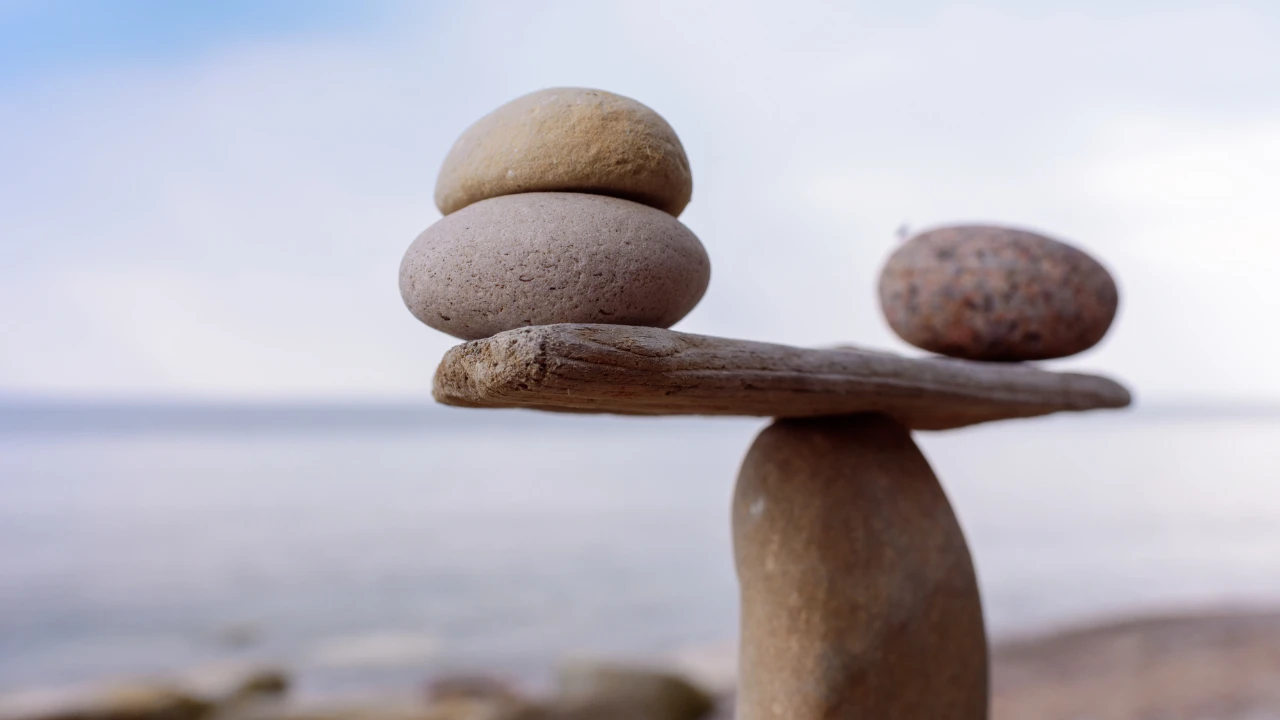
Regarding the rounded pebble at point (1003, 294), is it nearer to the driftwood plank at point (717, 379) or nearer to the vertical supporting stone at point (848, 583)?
the driftwood plank at point (717, 379)

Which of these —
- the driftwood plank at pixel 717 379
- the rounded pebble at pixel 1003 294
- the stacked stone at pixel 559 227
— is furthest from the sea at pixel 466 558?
the stacked stone at pixel 559 227

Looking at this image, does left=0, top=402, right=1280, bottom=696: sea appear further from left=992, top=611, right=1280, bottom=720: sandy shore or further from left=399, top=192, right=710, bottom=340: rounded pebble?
left=399, top=192, right=710, bottom=340: rounded pebble

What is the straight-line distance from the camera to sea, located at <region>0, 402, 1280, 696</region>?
8070 mm

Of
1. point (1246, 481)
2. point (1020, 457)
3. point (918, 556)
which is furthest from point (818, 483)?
point (1020, 457)

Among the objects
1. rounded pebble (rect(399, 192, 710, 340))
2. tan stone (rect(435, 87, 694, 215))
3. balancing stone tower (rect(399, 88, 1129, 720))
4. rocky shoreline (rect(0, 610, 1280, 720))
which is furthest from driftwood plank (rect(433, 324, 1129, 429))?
rocky shoreline (rect(0, 610, 1280, 720))

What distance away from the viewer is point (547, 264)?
6.24ft

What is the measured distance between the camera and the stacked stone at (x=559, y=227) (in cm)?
192

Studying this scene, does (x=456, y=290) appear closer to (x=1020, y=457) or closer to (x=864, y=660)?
(x=864, y=660)

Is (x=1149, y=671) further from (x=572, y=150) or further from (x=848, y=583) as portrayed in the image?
(x=572, y=150)

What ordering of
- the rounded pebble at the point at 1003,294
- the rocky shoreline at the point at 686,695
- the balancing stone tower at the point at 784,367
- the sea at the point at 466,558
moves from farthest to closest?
the sea at the point at 466,558
the rocky shoreline at the point at 686,695
the rounded pebble at the point at 1003,294
the balancing stone tower at the point at 784,367

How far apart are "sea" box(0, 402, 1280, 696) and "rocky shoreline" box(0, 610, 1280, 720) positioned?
2.02 feet

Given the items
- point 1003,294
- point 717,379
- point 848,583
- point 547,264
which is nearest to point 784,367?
point 717,379

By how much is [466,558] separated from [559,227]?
31.9 ft

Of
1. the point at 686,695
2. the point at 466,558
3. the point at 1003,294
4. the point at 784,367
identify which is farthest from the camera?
the point at 466,558
